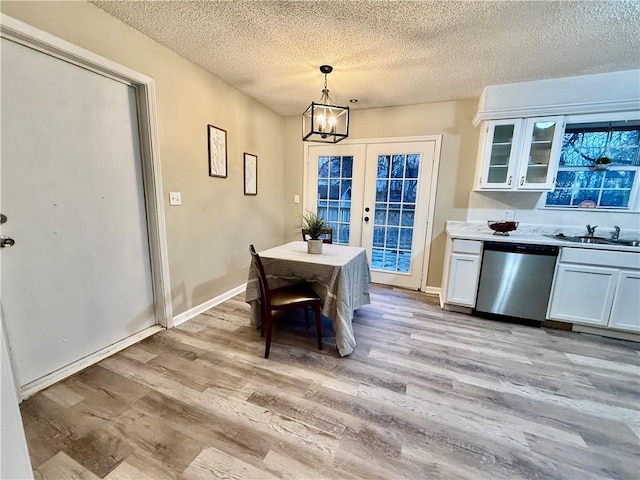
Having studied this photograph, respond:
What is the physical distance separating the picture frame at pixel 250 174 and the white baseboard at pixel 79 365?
1834 millimetres

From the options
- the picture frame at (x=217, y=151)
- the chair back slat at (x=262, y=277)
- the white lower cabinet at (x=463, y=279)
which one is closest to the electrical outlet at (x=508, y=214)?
the white lower cabinet at (x=463, y=279)

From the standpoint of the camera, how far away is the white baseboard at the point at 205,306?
99.3 inches

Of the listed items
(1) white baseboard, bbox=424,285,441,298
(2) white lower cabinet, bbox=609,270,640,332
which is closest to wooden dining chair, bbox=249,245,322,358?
(1) white baseboard, bbox=424,285,441,298

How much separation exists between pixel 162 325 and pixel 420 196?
3258 millimetres

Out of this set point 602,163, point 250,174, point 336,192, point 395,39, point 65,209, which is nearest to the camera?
point 65,209

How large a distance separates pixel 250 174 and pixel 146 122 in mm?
1343

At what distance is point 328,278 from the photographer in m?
2.12

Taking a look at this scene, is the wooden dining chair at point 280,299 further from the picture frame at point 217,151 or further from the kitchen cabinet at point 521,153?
the kitchen cabinet at point 521,153

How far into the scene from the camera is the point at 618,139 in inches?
105

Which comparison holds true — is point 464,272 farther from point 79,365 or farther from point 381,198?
point 79,365

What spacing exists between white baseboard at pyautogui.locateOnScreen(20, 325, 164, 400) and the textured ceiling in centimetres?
241

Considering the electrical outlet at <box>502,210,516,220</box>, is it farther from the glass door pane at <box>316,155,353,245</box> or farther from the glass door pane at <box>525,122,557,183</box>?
the glass door pane at <box>316,155,353,245</box>

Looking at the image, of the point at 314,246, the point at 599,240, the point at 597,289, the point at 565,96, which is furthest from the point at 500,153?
the point at 314,246

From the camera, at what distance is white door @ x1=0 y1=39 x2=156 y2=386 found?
4.95ft
